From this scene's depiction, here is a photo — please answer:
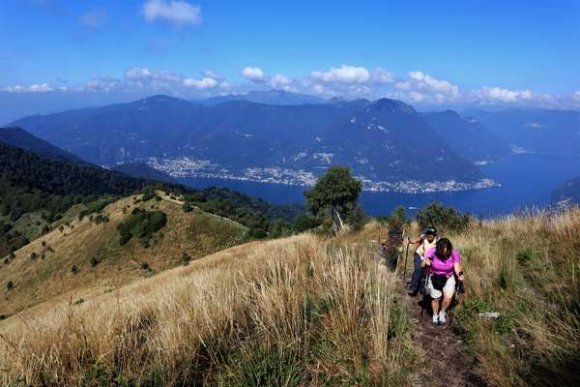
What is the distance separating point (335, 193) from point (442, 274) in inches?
1692

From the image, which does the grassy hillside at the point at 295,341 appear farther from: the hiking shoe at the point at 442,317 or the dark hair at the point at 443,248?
the dark hair at the point at 443,248

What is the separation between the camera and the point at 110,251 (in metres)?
59.8

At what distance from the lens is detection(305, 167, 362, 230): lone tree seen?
49719 mm

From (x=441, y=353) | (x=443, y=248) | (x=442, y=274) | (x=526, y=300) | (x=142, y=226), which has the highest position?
(x=443, y=248)

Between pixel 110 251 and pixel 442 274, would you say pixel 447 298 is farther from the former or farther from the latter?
pixel 110 251

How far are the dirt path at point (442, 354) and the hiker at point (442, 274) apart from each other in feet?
0.89

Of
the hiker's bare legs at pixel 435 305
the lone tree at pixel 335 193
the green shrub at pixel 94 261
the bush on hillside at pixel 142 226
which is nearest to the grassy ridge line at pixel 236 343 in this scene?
the hiker's bare legs at pixel 435 305

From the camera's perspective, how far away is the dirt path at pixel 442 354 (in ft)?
13.5

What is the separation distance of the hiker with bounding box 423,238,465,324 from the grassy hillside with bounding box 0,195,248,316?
44.2m

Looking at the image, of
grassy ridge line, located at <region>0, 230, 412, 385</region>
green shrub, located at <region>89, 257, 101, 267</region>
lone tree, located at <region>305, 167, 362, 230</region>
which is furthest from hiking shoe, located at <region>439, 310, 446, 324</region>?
green shrub, located at <region>89, 257, 101, 267</region>

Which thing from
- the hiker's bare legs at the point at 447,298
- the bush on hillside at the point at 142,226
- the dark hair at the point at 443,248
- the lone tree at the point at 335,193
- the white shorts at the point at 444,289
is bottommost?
the bush on hillside at the point at 142,226

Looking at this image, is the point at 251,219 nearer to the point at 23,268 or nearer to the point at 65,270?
the point at 65,270

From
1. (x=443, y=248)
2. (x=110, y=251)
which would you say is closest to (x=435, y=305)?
(x=443, y=248)

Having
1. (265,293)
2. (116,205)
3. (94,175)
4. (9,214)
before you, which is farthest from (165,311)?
(94,175)
